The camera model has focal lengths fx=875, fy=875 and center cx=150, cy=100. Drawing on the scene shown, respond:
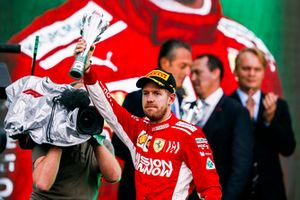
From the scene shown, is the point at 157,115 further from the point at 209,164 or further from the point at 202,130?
the point at 202,130

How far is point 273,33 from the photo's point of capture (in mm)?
8680

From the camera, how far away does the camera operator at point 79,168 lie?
5.37 meters

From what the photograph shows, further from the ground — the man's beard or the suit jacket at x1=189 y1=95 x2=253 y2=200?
the man's beard

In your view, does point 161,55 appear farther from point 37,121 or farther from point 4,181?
point 37,121

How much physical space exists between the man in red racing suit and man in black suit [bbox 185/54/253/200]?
190 centimetres

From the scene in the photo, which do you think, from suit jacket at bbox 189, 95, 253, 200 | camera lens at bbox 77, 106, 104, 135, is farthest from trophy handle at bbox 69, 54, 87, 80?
suit jacket at bbox 189, 95, 253, 200

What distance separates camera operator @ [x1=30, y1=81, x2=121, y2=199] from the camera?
5.37 m

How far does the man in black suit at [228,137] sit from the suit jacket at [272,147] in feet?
1.94

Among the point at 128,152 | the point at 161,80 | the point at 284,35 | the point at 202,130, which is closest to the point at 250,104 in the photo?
the point at 284,35

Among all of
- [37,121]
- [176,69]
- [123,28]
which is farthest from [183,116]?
[37,121]

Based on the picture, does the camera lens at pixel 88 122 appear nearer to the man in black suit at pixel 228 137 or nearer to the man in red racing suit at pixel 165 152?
A: the man in red racing suit at pixel 165 152

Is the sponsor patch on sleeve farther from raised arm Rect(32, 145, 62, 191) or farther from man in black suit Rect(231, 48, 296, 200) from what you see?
man in black suit Rect(231, 48, 296, 200)

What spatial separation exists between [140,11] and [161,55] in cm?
53

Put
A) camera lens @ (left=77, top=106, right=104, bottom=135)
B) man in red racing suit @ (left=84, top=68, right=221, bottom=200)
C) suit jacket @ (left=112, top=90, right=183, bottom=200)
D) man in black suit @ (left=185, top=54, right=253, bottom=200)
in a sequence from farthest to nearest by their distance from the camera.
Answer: man in black suit @ (left=185, top=54, right=253, bottom=200) → suit jacket @ (left=112, top=90, right=183, bottom=200) → man in red racing suit @ (left=84, top=68, right=221, bottom=200) → camera lens @ (left=77, top=106, right=104, bottom=135)
